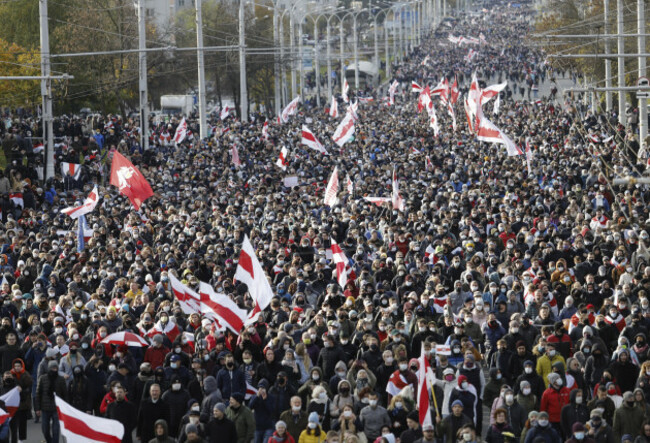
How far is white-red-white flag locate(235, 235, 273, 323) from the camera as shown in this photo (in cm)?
1652

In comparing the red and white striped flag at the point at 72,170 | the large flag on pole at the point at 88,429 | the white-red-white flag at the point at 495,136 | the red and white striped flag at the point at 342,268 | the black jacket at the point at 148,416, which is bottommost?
the black jacket at the point at 148,416

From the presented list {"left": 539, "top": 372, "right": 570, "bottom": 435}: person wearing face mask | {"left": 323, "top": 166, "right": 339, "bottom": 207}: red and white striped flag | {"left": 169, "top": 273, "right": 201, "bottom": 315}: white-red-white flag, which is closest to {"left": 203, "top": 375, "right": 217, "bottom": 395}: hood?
{"left": 169, "top": 273, "right": 201, "bottom": 315}: white-red-white flag

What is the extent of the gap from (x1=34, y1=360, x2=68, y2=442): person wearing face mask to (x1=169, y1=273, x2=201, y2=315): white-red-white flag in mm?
2212

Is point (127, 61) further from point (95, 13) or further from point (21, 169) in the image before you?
point (21, 169)

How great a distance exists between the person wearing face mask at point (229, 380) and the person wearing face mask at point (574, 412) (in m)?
3.48

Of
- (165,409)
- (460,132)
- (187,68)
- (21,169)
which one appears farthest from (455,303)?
(187,68)

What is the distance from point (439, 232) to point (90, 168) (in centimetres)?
1837

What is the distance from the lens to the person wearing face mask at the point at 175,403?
14.9 metres

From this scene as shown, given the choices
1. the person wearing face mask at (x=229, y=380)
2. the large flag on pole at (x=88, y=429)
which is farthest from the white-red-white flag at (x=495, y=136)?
the large flag on pole at (x=88, y=429)

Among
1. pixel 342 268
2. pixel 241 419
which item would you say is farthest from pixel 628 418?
pixel 342 268

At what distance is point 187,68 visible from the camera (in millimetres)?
74250

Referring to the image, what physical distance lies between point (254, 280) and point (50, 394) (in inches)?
104

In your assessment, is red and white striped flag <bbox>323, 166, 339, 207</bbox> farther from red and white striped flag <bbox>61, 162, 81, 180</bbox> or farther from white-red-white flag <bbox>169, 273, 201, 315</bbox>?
white-red-white flag <bbox>169, 273, 201, 315</bbox>

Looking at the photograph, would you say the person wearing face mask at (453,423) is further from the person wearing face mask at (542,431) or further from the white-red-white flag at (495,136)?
the white-red-white flag at (495,136)
